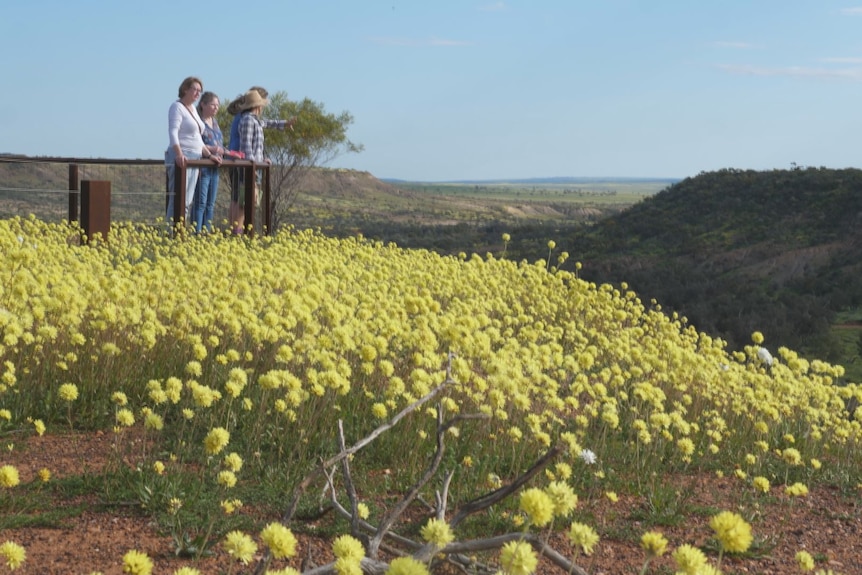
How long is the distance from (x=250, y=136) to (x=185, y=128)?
1.78 meters

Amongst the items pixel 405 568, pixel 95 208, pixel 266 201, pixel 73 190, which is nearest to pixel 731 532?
pixel 405 568

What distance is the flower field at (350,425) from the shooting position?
3.62 m

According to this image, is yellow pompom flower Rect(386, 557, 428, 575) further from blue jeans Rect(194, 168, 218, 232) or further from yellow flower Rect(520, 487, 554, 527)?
blue jeans Rect(194, 168, 218, 232)

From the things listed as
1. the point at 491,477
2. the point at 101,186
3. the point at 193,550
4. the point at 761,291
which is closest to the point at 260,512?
the point at 193,550

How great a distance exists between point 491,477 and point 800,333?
13.4m

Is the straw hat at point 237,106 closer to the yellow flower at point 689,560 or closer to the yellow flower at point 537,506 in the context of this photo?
the yellow flower at point 537,506

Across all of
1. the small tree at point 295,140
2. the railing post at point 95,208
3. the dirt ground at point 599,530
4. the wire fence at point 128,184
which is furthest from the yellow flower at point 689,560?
the small tree at point 295,140

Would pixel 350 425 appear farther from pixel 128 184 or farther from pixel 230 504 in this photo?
pixel 128 184

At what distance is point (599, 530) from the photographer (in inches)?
182

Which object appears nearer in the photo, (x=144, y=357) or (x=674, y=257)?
(x=144, y=357)

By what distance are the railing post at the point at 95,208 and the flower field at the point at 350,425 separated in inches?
166

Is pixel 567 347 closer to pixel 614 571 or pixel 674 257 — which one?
pixel 614 571

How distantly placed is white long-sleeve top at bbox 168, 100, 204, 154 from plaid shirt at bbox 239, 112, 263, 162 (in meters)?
1.12

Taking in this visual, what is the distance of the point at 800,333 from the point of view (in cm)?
1672
